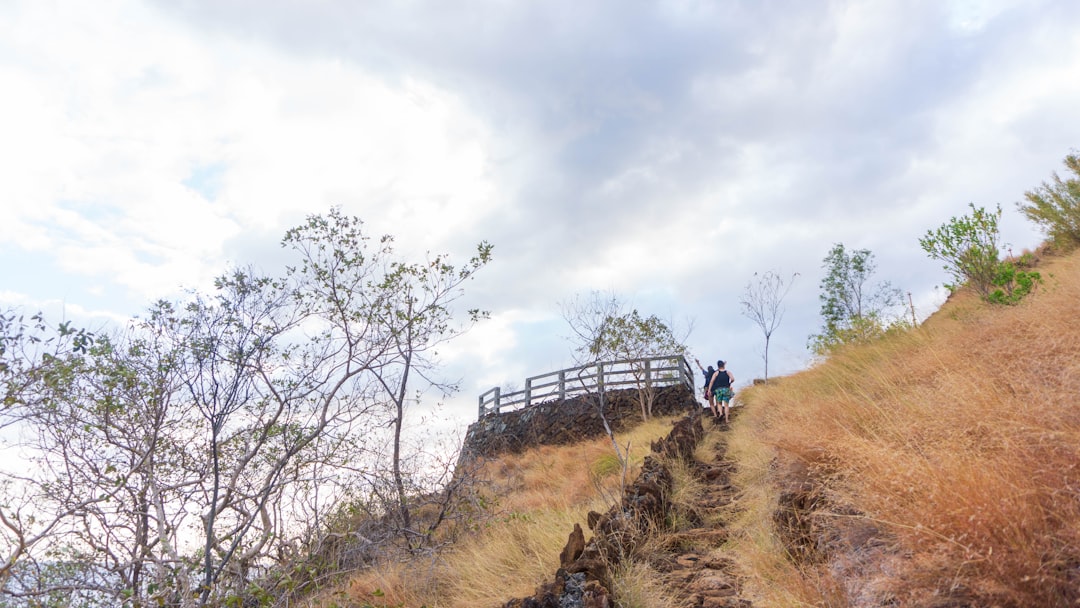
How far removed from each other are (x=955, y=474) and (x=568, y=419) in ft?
60.7

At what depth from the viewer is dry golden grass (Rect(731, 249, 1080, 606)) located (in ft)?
10.4

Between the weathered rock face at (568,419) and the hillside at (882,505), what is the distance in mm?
10716

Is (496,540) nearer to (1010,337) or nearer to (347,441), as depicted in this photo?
(347,441)

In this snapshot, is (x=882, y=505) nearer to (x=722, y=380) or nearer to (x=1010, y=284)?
(x=1010, y=284)

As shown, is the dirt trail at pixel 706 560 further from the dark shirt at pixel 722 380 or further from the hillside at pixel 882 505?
the dark shirt at pixel 722 380

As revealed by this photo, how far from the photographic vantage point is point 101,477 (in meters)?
7.45

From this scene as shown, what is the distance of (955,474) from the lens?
3574 mm

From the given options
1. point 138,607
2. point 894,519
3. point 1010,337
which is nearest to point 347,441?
point 138,607

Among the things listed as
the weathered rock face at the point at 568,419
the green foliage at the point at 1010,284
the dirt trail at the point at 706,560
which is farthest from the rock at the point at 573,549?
the weathered rock face at the point at 568,419

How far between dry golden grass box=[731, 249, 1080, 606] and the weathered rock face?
13.2 m

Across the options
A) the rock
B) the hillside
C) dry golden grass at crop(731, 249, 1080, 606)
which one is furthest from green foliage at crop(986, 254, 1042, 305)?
the rock

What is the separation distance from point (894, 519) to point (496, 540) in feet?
17.0

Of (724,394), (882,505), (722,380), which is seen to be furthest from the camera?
(722,380)

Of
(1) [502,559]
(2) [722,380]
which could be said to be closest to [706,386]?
(2) [722,380]
